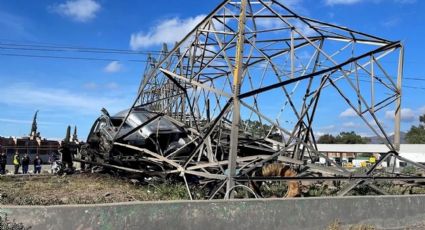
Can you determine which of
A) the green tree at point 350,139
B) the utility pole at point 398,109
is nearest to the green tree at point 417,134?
the green tree at point 350,139

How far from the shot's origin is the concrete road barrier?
6.79 metres

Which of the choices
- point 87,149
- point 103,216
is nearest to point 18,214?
point 103,216

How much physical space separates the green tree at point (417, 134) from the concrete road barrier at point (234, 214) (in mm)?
113867

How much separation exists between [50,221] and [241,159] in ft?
22.9

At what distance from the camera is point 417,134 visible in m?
119

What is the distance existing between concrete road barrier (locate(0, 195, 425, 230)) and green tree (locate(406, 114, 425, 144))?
374 ft

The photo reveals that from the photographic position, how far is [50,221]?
672 centimetres

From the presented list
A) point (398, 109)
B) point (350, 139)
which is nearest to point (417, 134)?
point (350, 139)

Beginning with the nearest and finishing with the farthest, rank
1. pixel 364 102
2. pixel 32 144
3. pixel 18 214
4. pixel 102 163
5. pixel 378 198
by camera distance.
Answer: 1. pixel 18 214
2. pixel 378 198
3. pixel 364 102
4. pixel 102 163
5. pixel 32 144

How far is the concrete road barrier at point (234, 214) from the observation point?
6785mm

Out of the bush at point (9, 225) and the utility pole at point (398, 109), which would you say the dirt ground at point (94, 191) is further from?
the utility pole at point (398, 109)

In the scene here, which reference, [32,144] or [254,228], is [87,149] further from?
[32,144]

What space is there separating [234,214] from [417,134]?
122802 mm

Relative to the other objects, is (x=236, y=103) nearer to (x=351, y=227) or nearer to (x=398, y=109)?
(x=351, y=227)
